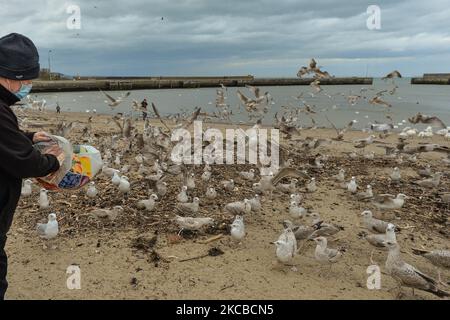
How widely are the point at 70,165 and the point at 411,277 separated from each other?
13.2 feet

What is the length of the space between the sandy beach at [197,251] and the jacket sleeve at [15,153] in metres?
2.24

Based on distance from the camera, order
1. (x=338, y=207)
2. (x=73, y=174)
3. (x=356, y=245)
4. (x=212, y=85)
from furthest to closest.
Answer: (x=212, y=85)
(x=338, y=207)
(x=356, y=245)
(x=73, y=174)

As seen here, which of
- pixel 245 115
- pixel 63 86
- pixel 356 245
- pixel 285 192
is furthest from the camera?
pixel 63 86

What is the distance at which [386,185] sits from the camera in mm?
9938

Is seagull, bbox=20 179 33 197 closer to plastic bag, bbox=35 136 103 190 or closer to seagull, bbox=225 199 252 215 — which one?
seagull, bbox=225 199 252 215

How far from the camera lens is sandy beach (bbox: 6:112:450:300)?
5047 millimetres

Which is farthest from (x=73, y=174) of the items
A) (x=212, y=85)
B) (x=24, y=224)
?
(x=212, y=85)

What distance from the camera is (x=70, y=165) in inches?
150

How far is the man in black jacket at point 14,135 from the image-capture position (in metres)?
3.02

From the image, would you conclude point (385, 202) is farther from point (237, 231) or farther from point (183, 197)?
point (183, 197)

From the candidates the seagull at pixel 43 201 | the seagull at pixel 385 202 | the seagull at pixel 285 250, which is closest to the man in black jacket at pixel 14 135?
the seagull at pixel 285 250

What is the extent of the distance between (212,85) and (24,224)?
78218 mm

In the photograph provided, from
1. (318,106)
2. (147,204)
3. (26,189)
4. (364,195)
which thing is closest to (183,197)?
(147,204)
